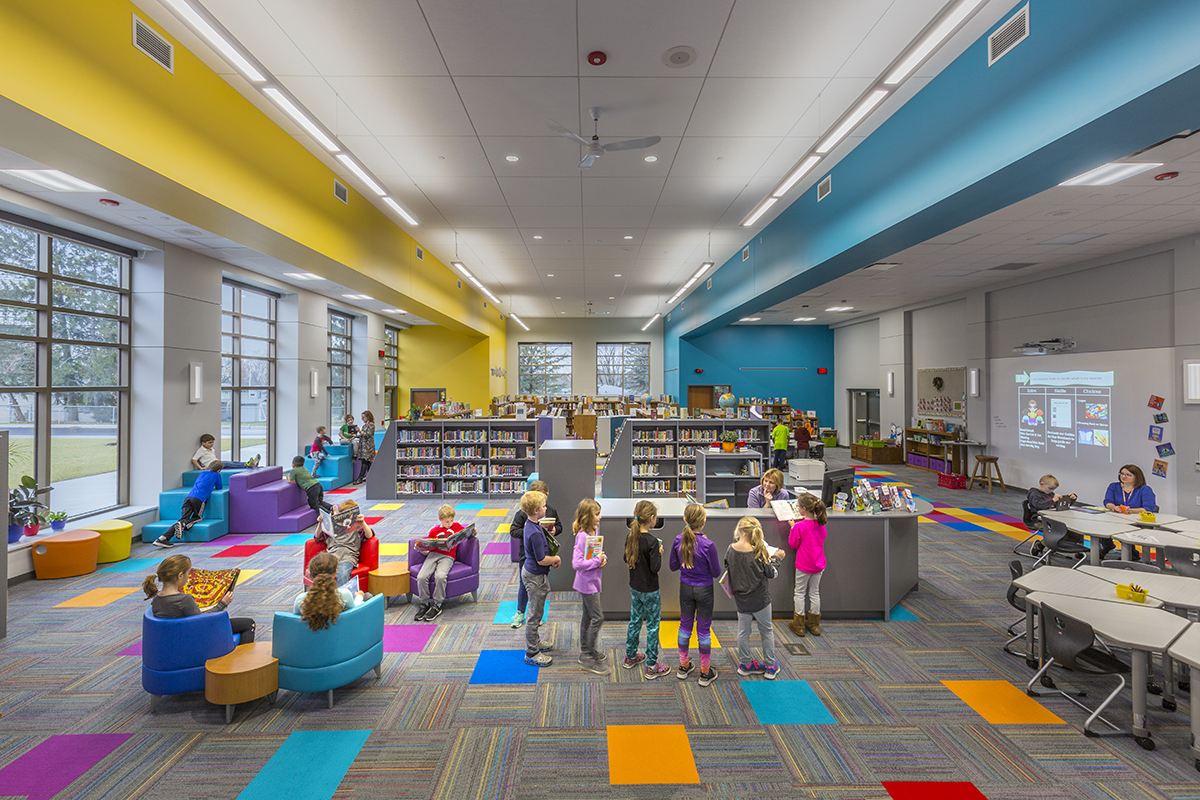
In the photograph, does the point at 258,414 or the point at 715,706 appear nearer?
the point at 715,706

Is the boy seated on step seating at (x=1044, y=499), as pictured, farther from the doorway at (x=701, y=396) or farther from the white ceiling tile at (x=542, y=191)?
the doorway at (x=701, y=396)

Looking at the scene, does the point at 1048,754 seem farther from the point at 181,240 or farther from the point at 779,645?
the point at 181,240

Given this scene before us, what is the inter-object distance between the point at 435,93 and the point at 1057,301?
1092 centimetres

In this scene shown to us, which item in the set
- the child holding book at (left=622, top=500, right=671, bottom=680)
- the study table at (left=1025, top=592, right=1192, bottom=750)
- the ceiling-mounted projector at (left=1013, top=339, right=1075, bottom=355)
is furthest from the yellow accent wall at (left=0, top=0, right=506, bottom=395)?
the ceiling-mounted projector at (left=1013, top=339, right=1075, bottom=355)

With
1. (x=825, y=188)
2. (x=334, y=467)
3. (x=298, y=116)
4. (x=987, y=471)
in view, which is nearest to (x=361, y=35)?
(x=298, y=116)

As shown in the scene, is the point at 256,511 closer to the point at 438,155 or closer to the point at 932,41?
the point at 438,155

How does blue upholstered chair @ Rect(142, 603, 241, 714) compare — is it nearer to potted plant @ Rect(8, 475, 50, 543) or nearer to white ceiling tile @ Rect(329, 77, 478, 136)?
potted plant @ Rect(8, 475, 50, 543)

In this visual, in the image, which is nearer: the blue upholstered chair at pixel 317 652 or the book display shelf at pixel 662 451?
the blue upholstered chair at pixel 317 652

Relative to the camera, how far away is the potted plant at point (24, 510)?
19.6 feet

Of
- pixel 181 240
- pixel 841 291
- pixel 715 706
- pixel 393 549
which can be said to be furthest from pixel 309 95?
pixel 841 291

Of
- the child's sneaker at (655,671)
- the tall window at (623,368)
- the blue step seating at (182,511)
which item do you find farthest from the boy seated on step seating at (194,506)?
the tall window at (623,368)

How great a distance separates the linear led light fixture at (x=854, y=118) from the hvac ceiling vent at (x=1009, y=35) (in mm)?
1134

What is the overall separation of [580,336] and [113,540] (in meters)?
18.0

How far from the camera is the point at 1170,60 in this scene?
10.4 ft
